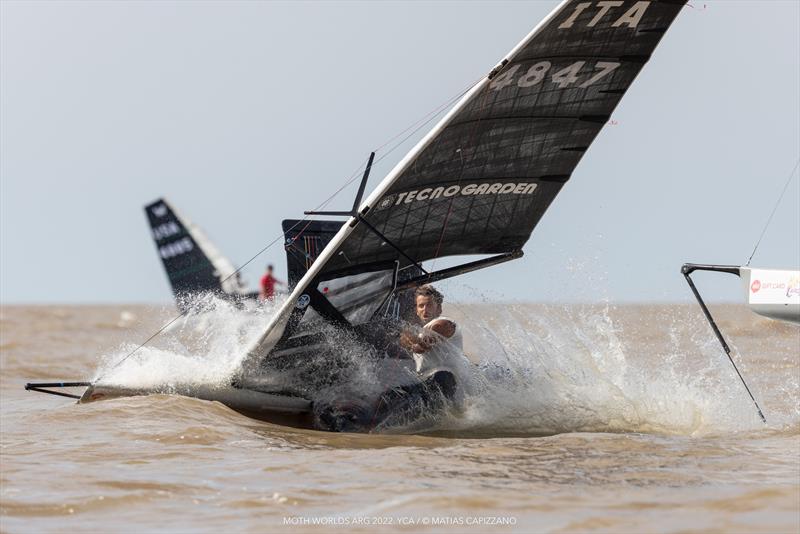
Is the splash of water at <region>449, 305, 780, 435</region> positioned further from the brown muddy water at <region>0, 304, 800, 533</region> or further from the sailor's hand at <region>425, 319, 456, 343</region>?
the sailor's hand at <region>425, 319, 456, 343</region>

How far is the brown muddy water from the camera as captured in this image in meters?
5.02

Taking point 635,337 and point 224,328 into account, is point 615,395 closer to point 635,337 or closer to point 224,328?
point 224,328

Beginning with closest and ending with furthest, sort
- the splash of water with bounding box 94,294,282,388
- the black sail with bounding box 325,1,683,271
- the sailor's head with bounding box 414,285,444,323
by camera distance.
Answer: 1. the black sail with bounding box 325,1,683,271
2. the splash of water with bounding box 94,294,282,388
3. the sailor's head with bounding box 414,285,444,323

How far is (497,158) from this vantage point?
8.79 meters

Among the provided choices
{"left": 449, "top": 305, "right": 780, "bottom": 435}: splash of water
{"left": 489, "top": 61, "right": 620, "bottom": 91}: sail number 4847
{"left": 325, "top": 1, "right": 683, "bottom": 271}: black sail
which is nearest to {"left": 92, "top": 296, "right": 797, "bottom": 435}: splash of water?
{"left": 449, "top": 305, "right": 780, "bottom": 435}: splash of water

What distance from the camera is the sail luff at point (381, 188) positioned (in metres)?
7.60

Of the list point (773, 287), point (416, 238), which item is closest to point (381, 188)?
point (416, 238)

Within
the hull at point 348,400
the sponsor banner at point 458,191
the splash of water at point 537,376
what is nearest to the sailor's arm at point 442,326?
the hull at point 348,400

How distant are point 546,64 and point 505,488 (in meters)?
3.74

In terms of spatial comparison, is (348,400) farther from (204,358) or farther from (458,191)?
(458,191)

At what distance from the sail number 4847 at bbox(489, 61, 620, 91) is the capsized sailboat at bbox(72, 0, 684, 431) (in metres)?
0.01

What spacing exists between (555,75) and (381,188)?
171cm

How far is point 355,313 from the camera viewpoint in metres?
8.31

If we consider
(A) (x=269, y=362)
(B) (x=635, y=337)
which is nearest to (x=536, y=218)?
(A) (x=269, y=362)
